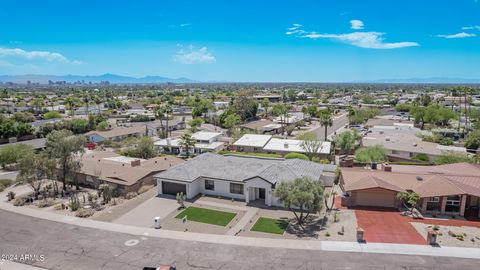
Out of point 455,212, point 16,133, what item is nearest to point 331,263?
point 455,212

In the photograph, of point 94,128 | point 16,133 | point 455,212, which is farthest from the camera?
point 94,128

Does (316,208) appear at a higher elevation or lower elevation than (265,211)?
higher

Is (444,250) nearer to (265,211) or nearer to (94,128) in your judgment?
(265,211)

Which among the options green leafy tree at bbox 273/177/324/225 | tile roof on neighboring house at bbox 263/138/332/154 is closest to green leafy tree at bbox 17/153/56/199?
green leafy tree at bbox 273/177/324/225

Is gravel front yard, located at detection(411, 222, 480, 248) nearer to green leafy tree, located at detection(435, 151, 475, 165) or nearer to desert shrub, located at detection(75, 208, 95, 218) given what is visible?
green leafy tree, located at detection(435, 151, 475, 165)

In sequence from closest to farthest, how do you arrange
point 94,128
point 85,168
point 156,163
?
point 85,168, point 156,163, point 94,128

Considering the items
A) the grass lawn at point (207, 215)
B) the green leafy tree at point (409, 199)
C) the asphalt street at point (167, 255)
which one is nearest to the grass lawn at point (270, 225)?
the grass lawn at point (207, 215)
